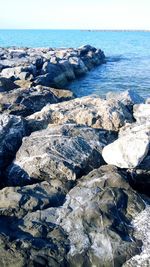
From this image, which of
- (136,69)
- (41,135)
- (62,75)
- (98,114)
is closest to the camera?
(41,135)

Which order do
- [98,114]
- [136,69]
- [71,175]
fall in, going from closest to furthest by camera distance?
[71,175]
[98,114]
[136,69]

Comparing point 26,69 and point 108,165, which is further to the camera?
point 26,69

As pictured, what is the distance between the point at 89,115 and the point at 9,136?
132 inches

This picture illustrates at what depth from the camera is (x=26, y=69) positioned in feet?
108

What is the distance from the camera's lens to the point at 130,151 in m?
11.8

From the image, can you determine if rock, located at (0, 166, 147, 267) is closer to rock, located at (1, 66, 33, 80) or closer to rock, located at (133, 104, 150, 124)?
rock, located at (133, 104, 150, 124)

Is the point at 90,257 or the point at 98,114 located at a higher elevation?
the point at 98,114

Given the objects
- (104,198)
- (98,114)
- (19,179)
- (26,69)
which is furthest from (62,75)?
(104,198)

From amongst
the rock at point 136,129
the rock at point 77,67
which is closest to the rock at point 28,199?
the rock at point 136,129

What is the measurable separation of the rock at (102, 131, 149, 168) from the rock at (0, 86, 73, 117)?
710 centimetres

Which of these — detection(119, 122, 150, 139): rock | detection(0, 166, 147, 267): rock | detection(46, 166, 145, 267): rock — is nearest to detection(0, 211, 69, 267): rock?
detection(0, 166, 147, 267): rock

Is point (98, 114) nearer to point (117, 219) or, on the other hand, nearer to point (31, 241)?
point (117, 219)

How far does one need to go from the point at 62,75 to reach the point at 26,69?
3.86 meters

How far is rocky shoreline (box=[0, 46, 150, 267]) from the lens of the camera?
8.87m
